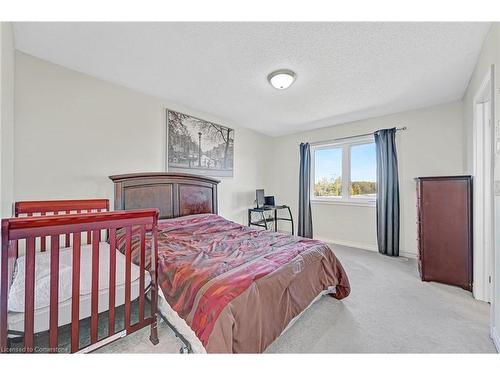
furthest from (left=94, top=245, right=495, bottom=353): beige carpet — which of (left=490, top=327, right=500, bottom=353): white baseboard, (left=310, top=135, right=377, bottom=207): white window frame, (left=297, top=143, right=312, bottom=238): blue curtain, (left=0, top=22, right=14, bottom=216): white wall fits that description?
(left=297, top=143, right=312, bottom=238): blue curtain

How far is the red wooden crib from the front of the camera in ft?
3.23

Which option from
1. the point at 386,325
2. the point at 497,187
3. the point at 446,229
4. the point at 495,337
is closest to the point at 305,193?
the point at 446,229

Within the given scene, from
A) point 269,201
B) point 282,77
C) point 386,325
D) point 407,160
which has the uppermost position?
point 282,77

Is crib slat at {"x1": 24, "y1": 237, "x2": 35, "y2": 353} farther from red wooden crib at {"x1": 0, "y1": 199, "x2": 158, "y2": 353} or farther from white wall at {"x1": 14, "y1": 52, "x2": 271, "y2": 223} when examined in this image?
white wall at {"x1": 14, "y1": 52, "x2": 271, "y2": 223}

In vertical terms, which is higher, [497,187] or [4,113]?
[4,113]

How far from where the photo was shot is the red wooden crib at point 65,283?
38.7 inches

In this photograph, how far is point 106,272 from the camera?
57.9 inches

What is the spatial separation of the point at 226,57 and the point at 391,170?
2925 mm

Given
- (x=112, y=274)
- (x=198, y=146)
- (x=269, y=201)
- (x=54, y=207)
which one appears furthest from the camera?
(x=269, y=201)

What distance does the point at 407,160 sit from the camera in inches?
131

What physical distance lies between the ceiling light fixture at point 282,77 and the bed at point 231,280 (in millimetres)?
1616

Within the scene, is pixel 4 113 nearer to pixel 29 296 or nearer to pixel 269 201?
pixel 29 296

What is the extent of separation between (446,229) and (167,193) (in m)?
3.33
